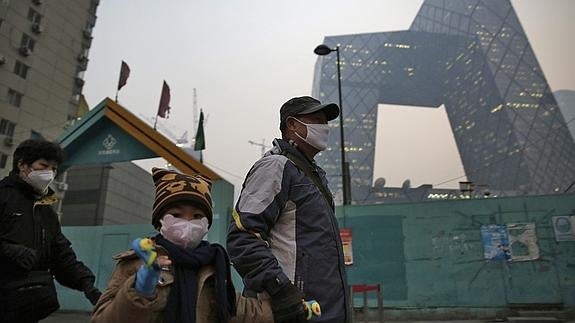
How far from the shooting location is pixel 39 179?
248 cm

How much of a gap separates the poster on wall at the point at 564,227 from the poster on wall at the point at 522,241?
18.8 inches

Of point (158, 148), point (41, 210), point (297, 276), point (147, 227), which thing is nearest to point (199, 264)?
point (297, 276)

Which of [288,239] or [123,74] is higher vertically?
[123,74]

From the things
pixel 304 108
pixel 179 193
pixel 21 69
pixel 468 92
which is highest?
pixel 468 92

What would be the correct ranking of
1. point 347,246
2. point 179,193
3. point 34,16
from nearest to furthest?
1. point 179,193
2. point 347,246
3. point 34,16

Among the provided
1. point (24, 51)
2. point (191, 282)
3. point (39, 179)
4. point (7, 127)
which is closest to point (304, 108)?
point (191, 282)

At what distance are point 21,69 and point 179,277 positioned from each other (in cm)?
3536

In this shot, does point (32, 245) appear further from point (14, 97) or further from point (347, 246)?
point (14, 97)

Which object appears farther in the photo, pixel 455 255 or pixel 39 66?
pixel 39 66

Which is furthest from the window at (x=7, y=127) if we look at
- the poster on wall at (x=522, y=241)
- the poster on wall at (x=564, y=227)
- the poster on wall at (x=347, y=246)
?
the poster on wall at (x=564, y=227)

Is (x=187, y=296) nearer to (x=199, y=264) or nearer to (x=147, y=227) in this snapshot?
(x=199, y=264)

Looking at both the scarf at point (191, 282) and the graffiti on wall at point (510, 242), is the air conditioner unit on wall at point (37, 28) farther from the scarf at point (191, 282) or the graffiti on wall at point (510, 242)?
the scarf at point (191, 282)

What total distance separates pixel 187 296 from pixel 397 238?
909cm

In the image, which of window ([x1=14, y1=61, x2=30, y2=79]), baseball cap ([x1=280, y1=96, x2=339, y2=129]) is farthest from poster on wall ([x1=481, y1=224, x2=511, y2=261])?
window ([x1=14, y1=61, x2=30, y2=79])
